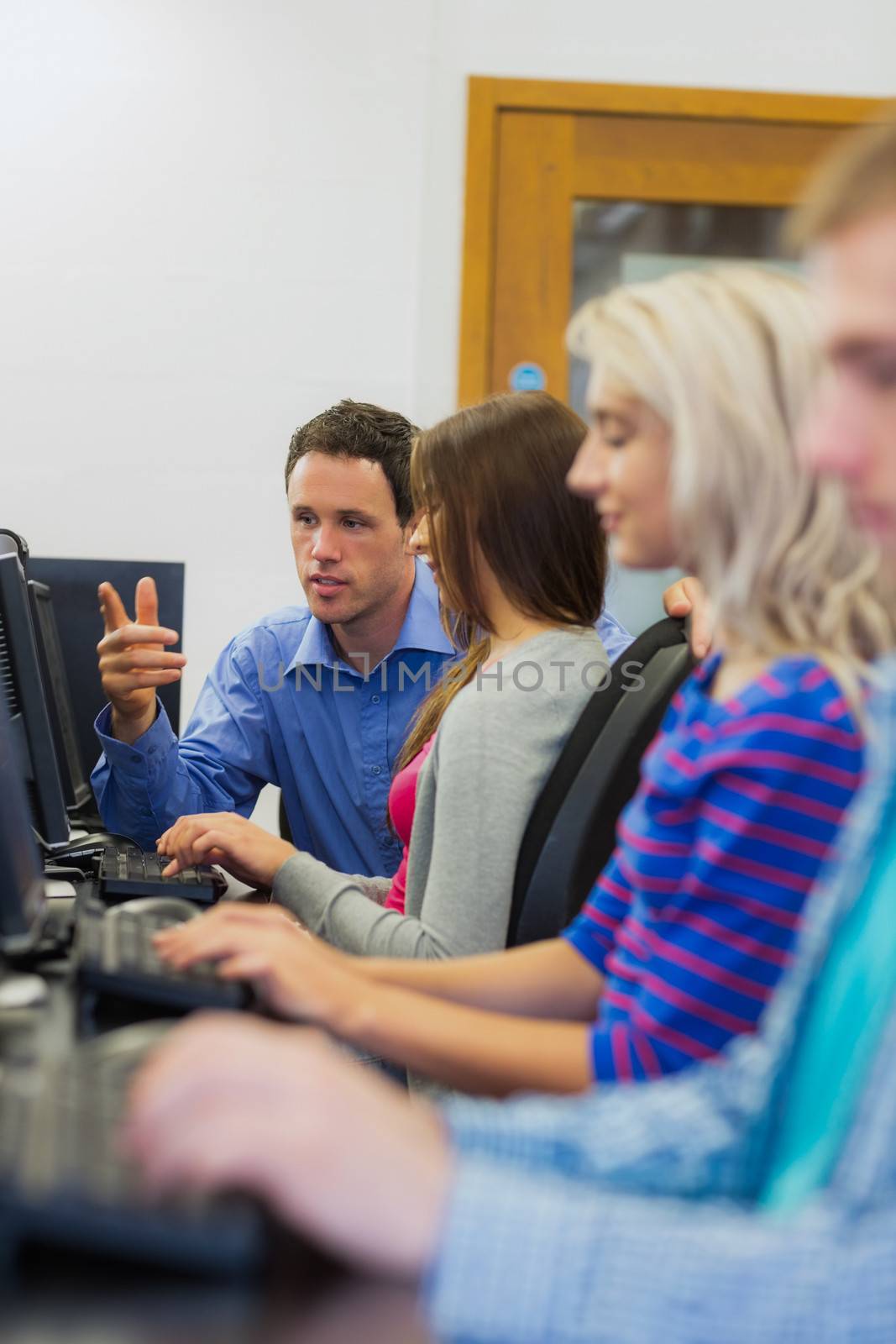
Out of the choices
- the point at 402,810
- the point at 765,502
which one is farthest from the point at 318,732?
the point at 765,502

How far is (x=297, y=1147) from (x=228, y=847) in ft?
3.31

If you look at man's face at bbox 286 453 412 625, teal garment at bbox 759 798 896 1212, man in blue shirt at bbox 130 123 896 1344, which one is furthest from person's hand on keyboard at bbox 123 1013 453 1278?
man's face at bbox 286 453 412 625

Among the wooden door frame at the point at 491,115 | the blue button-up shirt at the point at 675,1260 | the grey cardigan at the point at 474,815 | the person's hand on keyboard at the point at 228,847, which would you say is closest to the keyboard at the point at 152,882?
the person's hand on keyboard at the point at 228,847

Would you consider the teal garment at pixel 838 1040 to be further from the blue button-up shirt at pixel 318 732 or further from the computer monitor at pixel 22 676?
the blue button-up shirt at pixel 318 732

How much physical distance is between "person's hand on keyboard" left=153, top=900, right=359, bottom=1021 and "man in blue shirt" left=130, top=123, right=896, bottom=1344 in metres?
0.25

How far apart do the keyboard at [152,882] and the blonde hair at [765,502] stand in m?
0.78

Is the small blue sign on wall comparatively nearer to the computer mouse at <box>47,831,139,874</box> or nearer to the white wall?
the white wall

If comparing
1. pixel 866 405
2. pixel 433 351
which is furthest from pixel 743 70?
pixel 866 405

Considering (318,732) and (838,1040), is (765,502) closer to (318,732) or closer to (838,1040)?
(838,1040)

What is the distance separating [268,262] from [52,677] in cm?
150

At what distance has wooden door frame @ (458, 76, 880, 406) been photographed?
3059mm

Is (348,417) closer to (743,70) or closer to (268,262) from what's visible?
(268,262)

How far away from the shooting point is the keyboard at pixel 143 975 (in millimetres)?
902

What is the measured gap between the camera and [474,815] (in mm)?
1277
